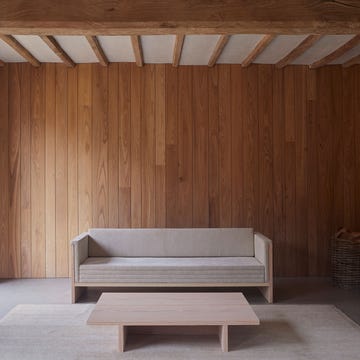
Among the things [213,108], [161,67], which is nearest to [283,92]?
[213,108]

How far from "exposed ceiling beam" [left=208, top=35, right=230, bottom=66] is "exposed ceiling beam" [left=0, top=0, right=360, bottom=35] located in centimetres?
105

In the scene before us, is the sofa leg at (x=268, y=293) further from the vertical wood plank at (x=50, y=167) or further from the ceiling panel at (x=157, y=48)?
the ceiling panel at (x=157, y=48)

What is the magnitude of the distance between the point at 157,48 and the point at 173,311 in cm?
282

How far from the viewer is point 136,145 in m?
5.01

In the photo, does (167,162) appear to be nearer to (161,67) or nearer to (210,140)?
(210,140)

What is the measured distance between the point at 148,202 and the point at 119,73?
164 centimetres

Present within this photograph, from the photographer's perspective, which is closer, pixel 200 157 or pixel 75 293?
pixel 75 293

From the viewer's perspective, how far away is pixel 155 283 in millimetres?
4008

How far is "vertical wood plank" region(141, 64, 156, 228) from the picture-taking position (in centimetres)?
502

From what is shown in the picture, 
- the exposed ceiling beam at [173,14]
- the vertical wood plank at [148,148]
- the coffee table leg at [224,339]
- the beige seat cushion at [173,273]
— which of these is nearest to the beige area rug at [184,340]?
the coffee table leg at [224,339]

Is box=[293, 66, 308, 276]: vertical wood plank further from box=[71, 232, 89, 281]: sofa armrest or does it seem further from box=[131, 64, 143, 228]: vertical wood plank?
box=[71, 232, 89, 281]: sofa armrest

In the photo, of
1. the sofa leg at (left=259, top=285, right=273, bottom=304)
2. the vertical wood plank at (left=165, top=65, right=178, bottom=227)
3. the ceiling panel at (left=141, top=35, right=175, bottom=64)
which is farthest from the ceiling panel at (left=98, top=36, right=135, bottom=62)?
the sofa leg at (left=259, top=285, right=273, bottom=304)

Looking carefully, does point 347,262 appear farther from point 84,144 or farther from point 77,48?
point 77,48

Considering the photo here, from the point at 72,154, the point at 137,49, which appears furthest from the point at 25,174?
the point at 137,49
